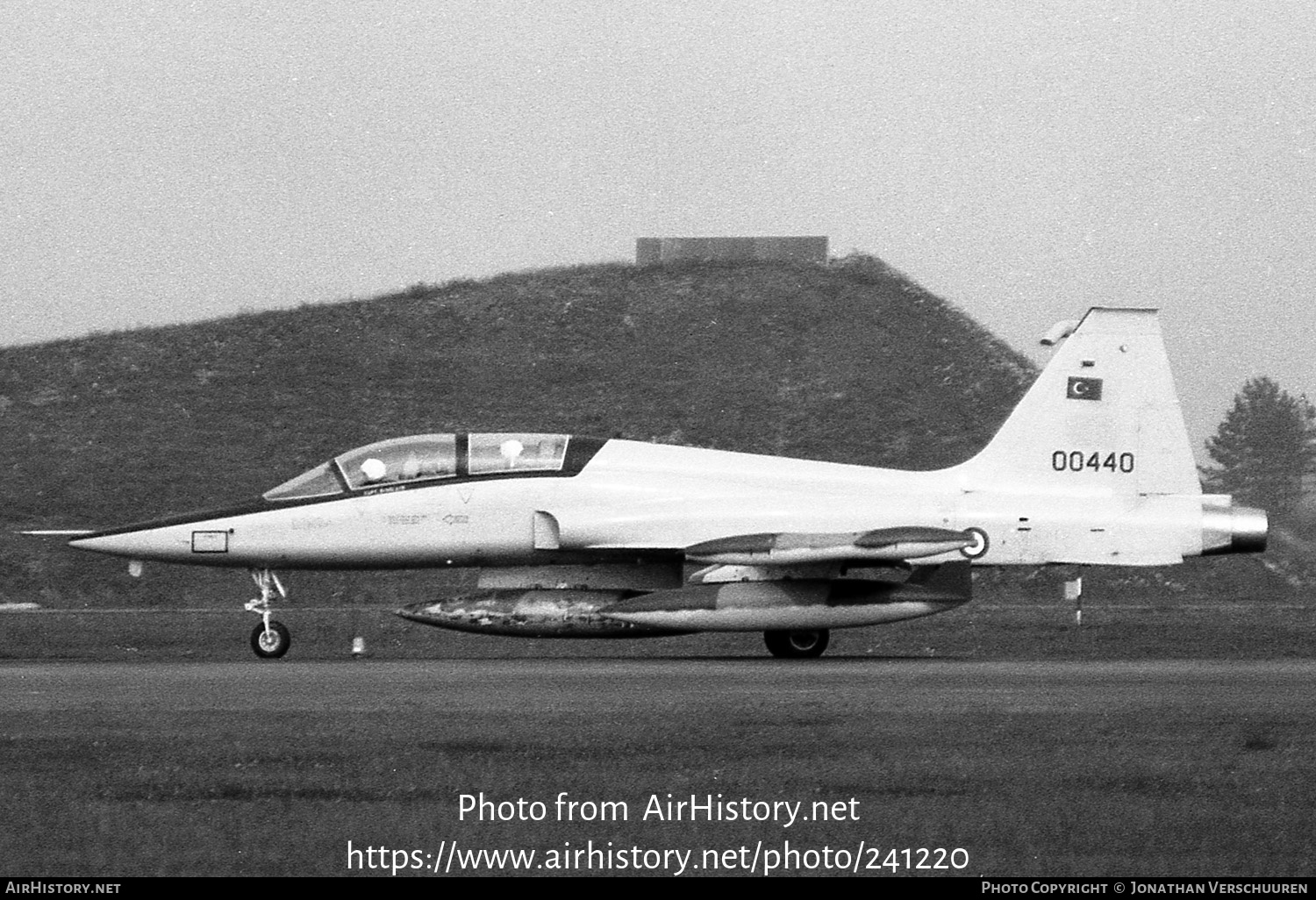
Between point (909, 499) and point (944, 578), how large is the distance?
1181 mm

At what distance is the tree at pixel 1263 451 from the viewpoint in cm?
5997

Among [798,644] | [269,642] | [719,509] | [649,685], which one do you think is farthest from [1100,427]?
[269,642]

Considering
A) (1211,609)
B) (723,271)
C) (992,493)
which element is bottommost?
(1211,609)

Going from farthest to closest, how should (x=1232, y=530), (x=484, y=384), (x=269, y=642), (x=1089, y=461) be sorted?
1. (x=484, y=384)
2. (x=1089, y=461)
3. (x=1232, y=530)
4. (x=269, y=642)

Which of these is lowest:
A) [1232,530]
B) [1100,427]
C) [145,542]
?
[145,542]

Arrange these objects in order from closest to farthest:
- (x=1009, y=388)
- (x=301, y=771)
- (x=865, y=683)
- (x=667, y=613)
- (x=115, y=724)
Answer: (x=301, y=771) < (x=115, y=724) < (x=865, y=683) < (x=667, y=613) < (x=1009, y=388)

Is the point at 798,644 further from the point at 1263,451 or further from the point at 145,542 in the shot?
the point at 1263,451

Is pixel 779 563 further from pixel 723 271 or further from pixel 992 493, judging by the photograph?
pixel 723 271

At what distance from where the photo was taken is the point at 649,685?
49.8ft

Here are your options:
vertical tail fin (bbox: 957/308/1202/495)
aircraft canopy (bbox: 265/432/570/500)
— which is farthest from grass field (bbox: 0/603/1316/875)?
vertical tail fin (bbox: 957/308/1202/495)

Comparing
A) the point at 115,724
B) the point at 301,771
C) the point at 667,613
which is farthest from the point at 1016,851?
the point at 667,613

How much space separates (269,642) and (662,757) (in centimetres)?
974

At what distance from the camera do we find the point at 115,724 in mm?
12164

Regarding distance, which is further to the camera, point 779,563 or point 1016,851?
point 779,563
